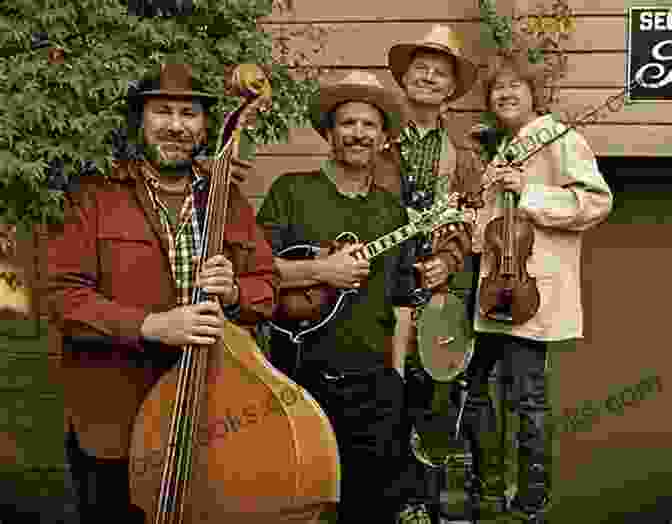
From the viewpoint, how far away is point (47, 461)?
18.5 feet

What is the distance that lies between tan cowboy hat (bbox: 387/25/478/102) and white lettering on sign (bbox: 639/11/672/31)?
51.7 inches

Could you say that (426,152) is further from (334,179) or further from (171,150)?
(171,150)

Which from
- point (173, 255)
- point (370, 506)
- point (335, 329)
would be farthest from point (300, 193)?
point (370, 506)

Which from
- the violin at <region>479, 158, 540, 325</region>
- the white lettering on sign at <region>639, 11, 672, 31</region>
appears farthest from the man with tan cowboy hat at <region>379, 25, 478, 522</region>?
the white lettering on sign at <region>639, 11, 672, 31</region>

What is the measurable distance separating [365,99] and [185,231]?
955 mm

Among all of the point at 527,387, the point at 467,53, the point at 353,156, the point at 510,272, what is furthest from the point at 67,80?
the point at 467,53

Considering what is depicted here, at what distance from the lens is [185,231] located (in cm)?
319

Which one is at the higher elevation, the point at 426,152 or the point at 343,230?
the point at 426,152

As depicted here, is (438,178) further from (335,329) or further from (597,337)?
(597,337)

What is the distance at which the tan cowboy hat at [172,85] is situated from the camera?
10.5 feet

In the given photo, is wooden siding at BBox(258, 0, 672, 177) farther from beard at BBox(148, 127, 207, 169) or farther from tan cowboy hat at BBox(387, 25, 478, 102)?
beard at BBox(148, 127, 207, 169)

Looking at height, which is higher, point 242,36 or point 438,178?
point 242,36

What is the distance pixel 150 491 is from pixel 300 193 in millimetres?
1275

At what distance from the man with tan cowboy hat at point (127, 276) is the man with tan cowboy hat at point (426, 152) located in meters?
1.10
